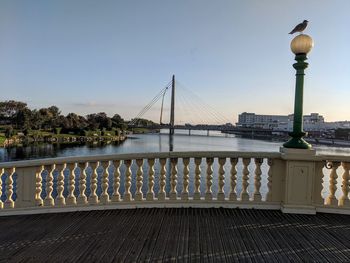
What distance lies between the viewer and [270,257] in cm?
264

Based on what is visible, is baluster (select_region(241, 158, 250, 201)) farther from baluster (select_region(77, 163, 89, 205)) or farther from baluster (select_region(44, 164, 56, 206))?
baluster (select_region(44, 164, 56, 206))

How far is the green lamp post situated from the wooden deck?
112 centimetres

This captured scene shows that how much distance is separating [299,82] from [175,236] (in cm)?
291

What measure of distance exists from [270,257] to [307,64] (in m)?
2.88

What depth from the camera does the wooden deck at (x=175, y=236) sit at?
8.64 ft

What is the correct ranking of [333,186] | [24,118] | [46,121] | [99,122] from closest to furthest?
[333,186], [24,118], [46,121], [99,122]

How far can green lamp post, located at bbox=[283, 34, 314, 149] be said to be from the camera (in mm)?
4039

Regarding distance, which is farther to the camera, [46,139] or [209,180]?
[46,139]

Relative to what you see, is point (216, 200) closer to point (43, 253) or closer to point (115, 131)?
point (43, 253)

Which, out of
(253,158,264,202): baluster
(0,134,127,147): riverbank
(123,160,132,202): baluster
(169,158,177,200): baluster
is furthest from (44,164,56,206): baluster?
(0,134,127,147): riverbank

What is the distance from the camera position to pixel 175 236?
3.02 metres

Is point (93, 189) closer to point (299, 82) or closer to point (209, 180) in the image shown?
point (209, 180)

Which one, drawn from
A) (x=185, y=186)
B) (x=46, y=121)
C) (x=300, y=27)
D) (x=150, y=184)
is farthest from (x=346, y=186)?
(x=46, y=121)

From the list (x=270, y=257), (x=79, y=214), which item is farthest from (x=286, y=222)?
(x=79, y=214)
